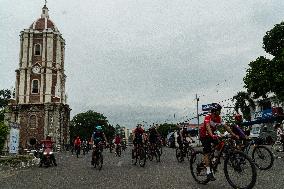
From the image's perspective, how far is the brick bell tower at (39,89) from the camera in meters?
66.0

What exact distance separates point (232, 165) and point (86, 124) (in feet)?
341

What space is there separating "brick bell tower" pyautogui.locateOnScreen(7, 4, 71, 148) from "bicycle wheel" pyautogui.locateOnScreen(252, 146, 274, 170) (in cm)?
5685

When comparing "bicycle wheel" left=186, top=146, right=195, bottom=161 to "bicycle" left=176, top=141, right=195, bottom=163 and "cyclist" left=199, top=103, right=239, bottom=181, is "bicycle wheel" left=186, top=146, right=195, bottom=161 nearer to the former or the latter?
"bicycle" left=176, top=141, right=195, bottom=163

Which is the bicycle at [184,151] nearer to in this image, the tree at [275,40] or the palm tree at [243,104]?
the tree at [275,40]

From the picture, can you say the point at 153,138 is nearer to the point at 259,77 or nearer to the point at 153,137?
the point at 153,137

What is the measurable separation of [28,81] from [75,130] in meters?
44.6

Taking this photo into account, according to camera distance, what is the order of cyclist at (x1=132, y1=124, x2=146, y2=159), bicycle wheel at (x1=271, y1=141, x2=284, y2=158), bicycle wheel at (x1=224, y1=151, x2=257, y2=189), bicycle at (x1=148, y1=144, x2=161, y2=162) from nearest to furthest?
bicycle wheel at (x1=224, y1=151, x2=257, y2=189) → cyclist at (x1=132, y1=124, x2=146, y2=159) → bicycle at (x1=148, y1=144, x2=161, y2=162) → bicycle wheel at (x1=271, y1=141, x2=284, y2=158)

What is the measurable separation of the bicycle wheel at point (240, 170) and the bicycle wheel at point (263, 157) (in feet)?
12.8

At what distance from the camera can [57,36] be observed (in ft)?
229

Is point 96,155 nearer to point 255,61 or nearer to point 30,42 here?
point 255,61

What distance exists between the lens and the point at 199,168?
909cm

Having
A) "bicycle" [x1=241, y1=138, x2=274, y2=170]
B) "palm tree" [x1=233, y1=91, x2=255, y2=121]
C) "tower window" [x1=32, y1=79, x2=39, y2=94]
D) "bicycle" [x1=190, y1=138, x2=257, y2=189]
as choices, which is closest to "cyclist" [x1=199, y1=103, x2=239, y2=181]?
"bicycle" [x1=190, y1=138, x2=257, y2=189]

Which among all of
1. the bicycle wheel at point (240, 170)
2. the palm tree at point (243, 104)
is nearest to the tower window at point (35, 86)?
the palm tree at point (243, 104)

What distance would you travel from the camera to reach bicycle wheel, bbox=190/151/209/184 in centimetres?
894
